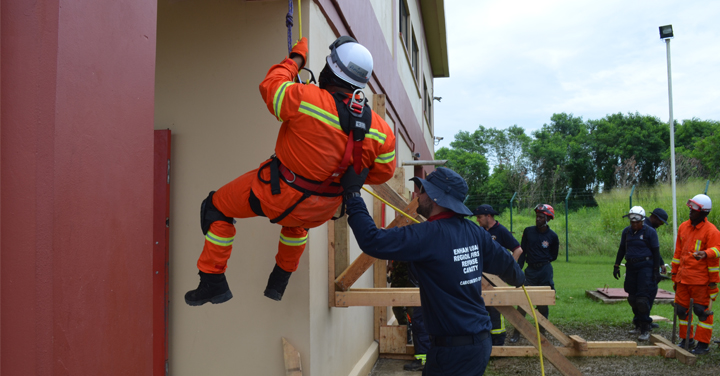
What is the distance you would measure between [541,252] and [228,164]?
20.0 feet

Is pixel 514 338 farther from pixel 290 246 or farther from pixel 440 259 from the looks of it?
pixel 290 246

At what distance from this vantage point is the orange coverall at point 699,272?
743 centimetres

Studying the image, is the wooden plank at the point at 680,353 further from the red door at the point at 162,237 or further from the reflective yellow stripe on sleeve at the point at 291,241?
the red door at the point at 162,237

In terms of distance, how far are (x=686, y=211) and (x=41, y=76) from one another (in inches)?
901

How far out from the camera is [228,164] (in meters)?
4.29

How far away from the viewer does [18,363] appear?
1854mm

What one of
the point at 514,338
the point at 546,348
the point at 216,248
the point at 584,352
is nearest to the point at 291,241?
the point at 216,248

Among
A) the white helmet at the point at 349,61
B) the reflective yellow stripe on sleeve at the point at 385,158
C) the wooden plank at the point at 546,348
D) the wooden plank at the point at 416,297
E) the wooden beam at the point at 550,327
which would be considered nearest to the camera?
the white helmet at the point at 349,61

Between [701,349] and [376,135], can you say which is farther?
[701,349]

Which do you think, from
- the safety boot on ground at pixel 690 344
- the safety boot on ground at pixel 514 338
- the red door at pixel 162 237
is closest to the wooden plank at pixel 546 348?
the safety boot on ground at pixel 514 338

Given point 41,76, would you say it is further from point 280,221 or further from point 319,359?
point 319,359

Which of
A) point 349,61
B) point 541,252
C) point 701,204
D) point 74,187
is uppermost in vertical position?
point 349,61

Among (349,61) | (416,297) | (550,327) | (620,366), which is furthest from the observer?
(620,366)

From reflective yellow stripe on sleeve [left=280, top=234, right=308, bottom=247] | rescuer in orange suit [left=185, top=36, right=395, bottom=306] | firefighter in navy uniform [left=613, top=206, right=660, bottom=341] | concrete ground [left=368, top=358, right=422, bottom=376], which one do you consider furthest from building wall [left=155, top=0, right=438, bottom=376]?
firefighter in navy uniform [left=613, top=206, right=660, bottom=341]
